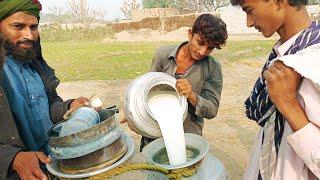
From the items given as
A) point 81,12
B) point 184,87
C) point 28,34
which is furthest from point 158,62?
point 81,12

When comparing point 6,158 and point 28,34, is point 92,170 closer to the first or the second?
point 6,158

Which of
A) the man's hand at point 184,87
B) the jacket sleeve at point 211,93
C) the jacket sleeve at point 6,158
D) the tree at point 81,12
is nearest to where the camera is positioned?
the jacket sleeve at point 6,158

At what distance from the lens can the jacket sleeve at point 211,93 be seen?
2.51 meters

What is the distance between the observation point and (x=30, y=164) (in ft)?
4.70

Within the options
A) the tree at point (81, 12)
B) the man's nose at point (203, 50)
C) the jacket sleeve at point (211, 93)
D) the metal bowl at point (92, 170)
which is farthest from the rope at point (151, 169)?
the tree at point (81, 12)

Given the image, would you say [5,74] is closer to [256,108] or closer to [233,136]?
[256,108]

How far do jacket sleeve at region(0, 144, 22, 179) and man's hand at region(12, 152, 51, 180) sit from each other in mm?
21

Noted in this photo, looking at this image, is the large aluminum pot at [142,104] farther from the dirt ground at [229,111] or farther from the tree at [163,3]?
the tree at [163,3]

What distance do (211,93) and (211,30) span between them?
0.46 meters

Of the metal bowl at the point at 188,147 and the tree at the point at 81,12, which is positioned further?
the tree at the point at 81,12

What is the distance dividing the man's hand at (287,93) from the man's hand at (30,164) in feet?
2.94

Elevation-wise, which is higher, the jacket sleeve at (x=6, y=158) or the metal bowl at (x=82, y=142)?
the metal bowl at (x=82, y=142)

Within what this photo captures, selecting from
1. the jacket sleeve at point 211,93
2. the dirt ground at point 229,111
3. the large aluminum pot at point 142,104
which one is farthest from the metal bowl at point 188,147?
the jacket sleeve at point 211,93

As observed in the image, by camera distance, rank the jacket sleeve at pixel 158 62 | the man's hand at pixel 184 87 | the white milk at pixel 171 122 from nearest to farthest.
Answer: the white milk at pixel 171 122, the man's hand at pixel 184 87, the jacket sleeve at pixel 158 62
